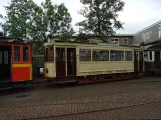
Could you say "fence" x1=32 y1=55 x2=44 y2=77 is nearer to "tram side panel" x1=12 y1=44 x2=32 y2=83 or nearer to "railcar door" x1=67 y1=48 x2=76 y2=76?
"railcar door" x1=67 y1=48 x2=76 y2=76

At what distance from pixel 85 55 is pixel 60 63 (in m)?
2.07

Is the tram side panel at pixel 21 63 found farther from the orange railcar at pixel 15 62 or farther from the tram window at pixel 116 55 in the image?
the tram window at pixel 116 55

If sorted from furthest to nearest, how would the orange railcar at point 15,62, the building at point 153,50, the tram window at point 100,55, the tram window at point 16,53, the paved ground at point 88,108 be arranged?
the building at point 153,50 < the tram window at point 100,55 < the tram window at point 16,53 < the orange railcar at point 15,62 < the paved ground at point 88,108

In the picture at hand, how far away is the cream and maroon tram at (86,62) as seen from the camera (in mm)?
13990

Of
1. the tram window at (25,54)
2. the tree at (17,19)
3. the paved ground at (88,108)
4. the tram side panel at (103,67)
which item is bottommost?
the paved ground at (88,108)

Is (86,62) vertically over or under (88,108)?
over

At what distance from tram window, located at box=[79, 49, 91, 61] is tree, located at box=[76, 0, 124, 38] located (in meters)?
9.43

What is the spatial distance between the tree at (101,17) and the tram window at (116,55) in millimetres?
7105

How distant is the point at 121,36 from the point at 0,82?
104 feet

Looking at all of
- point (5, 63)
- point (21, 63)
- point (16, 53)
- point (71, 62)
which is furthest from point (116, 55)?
point (5, 63)

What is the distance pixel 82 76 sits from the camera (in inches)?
598

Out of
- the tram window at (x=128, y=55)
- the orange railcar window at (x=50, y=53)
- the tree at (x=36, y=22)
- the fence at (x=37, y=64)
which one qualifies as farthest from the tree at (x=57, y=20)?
the orange railcar window at (x=50, y=53)

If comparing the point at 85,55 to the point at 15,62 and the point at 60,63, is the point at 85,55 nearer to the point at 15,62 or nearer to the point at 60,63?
the point at 60,63

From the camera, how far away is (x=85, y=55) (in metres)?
15.3
